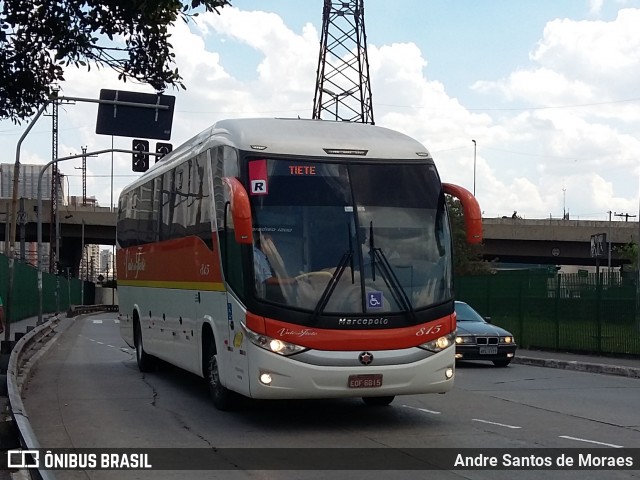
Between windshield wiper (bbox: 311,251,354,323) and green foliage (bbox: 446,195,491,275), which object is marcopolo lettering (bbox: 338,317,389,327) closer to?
windshield wiper (bbox: 311,251,354,323)

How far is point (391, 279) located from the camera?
36.6 feet

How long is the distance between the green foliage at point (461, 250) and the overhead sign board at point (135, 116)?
27550mm

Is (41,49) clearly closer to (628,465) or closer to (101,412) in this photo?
(101,412)

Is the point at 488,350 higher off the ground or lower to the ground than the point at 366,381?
lower

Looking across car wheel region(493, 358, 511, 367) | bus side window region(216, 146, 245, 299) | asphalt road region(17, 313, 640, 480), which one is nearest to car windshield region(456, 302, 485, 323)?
car wheel region(493, 358, 511, 367)

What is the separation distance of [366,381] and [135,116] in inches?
765

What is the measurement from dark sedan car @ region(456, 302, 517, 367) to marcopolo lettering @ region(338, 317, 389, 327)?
9755 millimetres

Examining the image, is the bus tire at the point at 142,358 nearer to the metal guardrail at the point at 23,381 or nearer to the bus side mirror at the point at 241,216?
the metal guardrail at the point at 23,381

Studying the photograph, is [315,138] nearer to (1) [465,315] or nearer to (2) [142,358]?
(2) [142,358]

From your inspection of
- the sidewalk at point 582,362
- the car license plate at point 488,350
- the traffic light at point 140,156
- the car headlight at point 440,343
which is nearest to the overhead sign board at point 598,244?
the sidewalk at point 582,362

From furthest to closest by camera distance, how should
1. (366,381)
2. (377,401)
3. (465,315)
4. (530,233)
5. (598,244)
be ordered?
(530,233), (598,244), (465,315), (377,401), (366,381)

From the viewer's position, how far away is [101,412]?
12930 millimetres

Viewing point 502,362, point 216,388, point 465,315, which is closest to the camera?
point 216,388

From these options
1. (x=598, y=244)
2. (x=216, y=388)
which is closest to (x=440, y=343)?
(x=216, y=388)
